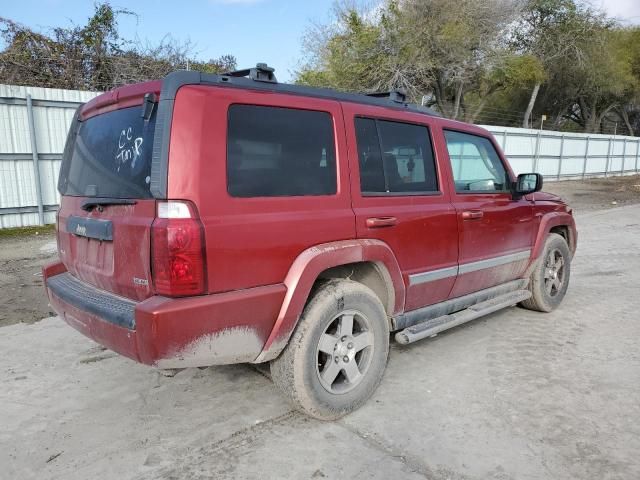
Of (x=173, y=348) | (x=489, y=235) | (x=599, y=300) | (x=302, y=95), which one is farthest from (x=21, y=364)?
(x=599, y=300)

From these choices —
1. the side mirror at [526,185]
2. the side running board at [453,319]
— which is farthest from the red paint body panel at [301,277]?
the side mirror at [526,185]

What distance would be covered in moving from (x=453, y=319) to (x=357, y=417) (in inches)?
47.5

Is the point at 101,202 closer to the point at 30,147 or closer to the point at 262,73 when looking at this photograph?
the point at 262,73

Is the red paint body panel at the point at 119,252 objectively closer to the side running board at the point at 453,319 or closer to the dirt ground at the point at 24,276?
the side running board at the point at 453,319

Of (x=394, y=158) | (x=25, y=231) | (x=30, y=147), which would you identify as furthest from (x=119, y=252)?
(x=30, y=147)

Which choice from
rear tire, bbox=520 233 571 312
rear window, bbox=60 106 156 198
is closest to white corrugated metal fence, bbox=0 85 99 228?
rear window, bbox=60 106 156 198

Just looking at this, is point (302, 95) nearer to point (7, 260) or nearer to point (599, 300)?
point (599, 300)

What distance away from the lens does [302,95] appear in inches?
121

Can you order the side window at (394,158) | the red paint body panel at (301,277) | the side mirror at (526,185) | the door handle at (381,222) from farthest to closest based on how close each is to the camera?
1. the side mirror at (526,185)
2. the side window at (394,158)
3. the door handle at (381,222)
4. the red paint body panel at (301,277)

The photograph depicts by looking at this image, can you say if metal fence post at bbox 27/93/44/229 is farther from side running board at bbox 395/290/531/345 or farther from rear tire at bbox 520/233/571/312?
rear tire at bbox 520/233/571/312

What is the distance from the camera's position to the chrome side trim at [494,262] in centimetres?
406

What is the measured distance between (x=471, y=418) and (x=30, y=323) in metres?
4.17

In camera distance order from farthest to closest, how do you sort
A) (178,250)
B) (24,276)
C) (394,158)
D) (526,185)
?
(24,276) → (526,185) → (394,158) → (178,250)

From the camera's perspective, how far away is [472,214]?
13.2 feet
